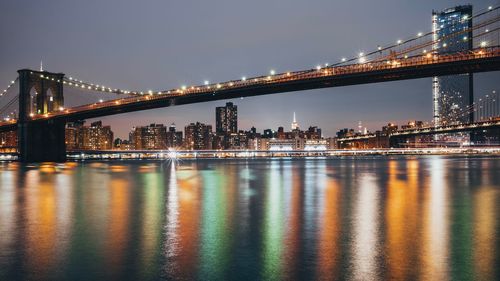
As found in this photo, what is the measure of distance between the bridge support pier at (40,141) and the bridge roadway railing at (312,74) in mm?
1232

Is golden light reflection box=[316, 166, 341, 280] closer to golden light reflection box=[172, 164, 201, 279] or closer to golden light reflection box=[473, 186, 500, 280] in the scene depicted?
golden light reflection box=[172, 164, 201, 279]

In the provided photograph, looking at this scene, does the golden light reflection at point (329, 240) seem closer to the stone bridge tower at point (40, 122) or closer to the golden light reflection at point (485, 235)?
the golden light reflection at point (485, 235)

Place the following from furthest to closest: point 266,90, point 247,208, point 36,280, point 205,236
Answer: point 266,90 < point 247,208 < point 205,236 < point 36,280

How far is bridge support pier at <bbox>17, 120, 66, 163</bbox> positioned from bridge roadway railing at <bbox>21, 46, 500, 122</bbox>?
1.23 metres

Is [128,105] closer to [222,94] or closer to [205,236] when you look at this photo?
[222,94]

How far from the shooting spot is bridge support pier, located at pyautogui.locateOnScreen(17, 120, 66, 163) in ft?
199

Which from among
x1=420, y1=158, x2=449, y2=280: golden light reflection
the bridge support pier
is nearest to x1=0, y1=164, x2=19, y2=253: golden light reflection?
x1=420, y1=158, x2=449, y2=280: golden light reflection

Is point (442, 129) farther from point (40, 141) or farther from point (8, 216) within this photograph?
point (8, 216)

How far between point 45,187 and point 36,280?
795 inches

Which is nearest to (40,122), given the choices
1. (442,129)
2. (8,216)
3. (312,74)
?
(312,74)

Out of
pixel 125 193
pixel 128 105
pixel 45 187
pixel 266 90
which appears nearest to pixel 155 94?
pixel 128 105

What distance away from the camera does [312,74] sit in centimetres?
5094

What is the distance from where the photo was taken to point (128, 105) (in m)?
61.7

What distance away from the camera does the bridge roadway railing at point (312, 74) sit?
1697 inches
